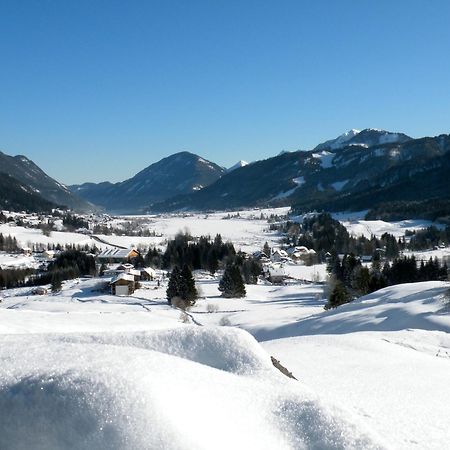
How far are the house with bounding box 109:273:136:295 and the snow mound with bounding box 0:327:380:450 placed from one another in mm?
69511

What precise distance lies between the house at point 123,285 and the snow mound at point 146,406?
6951 cm

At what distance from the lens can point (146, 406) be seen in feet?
21.3

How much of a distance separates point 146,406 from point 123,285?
2878 inches

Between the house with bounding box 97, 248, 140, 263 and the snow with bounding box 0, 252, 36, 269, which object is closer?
the snow with bounding box 0, 252, 36, 269

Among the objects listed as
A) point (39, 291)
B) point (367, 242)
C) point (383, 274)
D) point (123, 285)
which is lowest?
point (39, 291)

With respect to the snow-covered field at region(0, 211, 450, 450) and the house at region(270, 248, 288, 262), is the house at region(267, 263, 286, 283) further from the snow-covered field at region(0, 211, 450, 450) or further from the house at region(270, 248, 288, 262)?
the snow-covered field at region(0, 211, 450, 450)

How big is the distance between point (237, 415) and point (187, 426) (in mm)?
1116

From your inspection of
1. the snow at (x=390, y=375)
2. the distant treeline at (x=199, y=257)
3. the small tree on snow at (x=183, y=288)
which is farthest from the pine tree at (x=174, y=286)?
the snow at (x=390, y=375)

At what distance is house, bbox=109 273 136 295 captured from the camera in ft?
253

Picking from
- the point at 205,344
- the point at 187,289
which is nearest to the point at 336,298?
the point at 187,289

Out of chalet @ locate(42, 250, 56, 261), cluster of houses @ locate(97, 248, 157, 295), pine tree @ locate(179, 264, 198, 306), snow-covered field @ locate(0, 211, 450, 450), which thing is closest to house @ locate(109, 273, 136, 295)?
cluster of houses @ locate(97, 248, 157, 295)

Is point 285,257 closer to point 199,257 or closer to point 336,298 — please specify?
point 199,257

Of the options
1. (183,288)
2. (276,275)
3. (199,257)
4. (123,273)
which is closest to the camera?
(183,288)

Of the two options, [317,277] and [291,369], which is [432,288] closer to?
[291,369]
